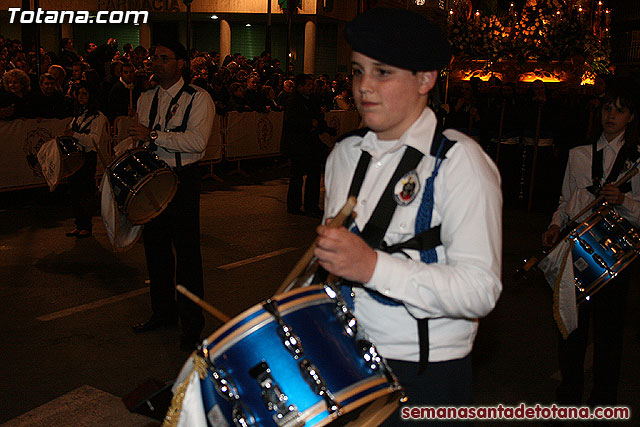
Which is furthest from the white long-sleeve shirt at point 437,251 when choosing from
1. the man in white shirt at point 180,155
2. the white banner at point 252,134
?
the white banner at point 252,134

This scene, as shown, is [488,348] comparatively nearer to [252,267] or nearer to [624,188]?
[624,188]

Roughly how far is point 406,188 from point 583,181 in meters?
2.67

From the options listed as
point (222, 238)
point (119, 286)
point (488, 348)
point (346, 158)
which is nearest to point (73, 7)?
point (222, 238)

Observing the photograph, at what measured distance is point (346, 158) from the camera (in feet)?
8.02

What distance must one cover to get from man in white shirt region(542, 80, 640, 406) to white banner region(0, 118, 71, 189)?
876 cm

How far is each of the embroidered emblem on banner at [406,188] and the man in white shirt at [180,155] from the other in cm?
365

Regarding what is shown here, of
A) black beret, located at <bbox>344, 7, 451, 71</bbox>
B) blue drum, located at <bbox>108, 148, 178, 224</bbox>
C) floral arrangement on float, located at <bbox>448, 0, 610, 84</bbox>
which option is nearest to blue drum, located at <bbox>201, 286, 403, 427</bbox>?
black beret, located at <bbox>344, 7, 451, 71</bbox>

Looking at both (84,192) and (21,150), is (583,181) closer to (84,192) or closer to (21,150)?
(84,192)

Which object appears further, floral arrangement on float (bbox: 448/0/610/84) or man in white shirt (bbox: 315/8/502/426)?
floral arrangement on float (bbox: 448/0/610/84)

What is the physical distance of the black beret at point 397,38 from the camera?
209 centimetres

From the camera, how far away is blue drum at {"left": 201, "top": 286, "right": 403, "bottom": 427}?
6.57ft

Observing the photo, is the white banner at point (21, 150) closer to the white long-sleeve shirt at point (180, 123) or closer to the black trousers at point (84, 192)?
the black trousers at point (84, 192)

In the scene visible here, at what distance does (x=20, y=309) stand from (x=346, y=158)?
4893 millimetres

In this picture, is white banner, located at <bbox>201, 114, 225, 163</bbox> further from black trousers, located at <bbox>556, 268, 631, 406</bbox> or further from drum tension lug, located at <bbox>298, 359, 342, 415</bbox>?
drum tension lug, located at <bbox>298, 359, 342, 415</bbox>
